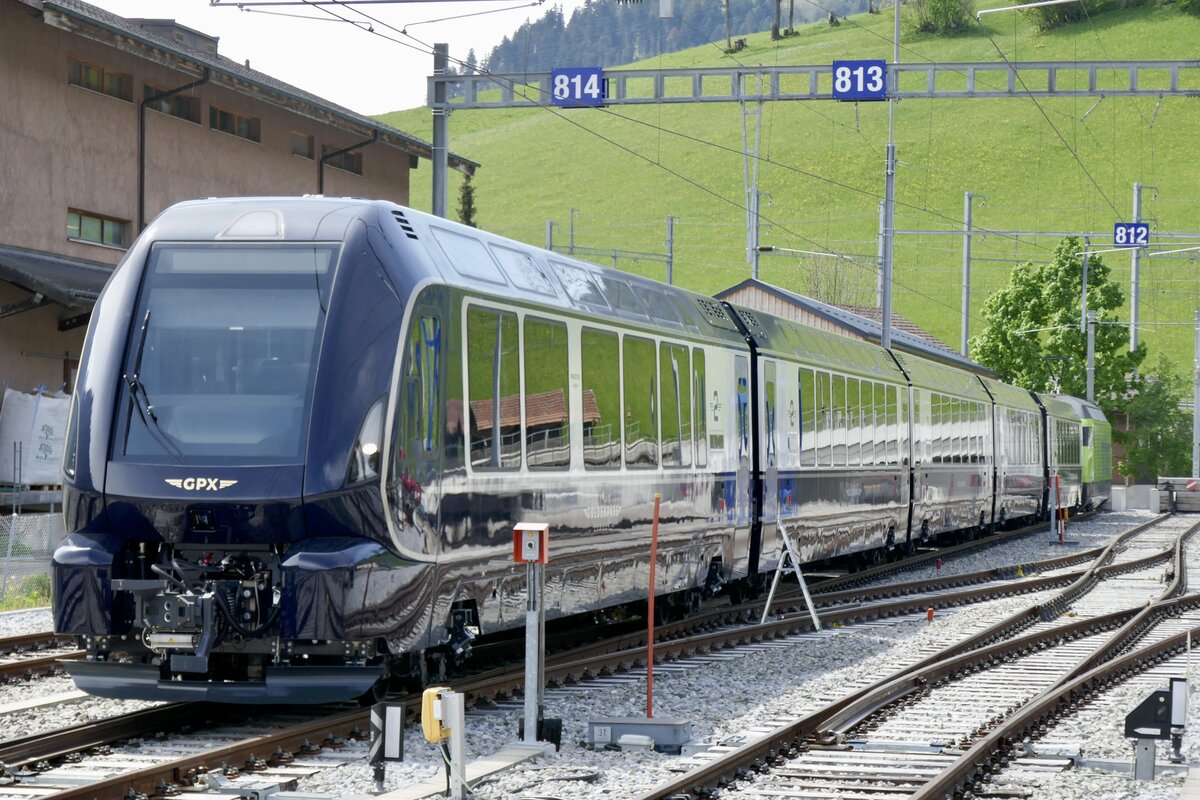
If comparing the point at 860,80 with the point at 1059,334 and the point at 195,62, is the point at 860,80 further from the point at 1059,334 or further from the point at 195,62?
the point at 1059,334

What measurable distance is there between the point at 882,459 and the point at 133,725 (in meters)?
16.5

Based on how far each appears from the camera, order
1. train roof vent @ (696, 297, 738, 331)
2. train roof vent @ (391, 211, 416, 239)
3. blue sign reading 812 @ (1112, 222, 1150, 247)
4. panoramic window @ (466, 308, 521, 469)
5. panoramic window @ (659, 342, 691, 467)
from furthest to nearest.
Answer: blue sign reading 812 @ (1112, 222, 1150, 247), train roof vent @ (696, 297, 738, 331), panoramic window @ (659, 342, 691, 467), panoramic window @ (466, 308, 521, 469), train roof vent @ (391, 211, 416, 239)

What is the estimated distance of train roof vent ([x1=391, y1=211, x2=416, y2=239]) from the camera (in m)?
11.2

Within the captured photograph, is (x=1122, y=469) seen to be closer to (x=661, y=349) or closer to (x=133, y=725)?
(x=661, y=349)

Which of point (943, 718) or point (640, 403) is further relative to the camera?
point (640, 403)

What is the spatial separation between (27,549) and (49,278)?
4.29 metres

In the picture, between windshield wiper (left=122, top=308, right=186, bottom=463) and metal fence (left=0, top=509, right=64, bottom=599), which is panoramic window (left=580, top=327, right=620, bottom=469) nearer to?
windshield wiper (left=122, top=308, right=186, bottom=463)

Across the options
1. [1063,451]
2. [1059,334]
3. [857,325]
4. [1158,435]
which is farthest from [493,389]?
[1158,435]

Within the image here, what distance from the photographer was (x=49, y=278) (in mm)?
23578

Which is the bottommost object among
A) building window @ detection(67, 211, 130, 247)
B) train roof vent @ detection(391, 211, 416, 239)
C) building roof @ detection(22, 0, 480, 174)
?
train roof vent @ detection(391, 211, 416, 239)

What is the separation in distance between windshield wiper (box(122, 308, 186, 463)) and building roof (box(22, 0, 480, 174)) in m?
15.3

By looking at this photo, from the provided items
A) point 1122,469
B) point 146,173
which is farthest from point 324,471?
point 1122,469

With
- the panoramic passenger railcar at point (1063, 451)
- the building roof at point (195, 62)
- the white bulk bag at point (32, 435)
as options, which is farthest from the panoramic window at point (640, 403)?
the panoramic passenger railcar at point (1063, 451)

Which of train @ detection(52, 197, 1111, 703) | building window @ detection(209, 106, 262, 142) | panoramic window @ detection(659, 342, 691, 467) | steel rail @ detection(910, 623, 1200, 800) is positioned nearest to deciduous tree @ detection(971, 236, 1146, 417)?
building window @ detection(209, 106, 262, 142)
